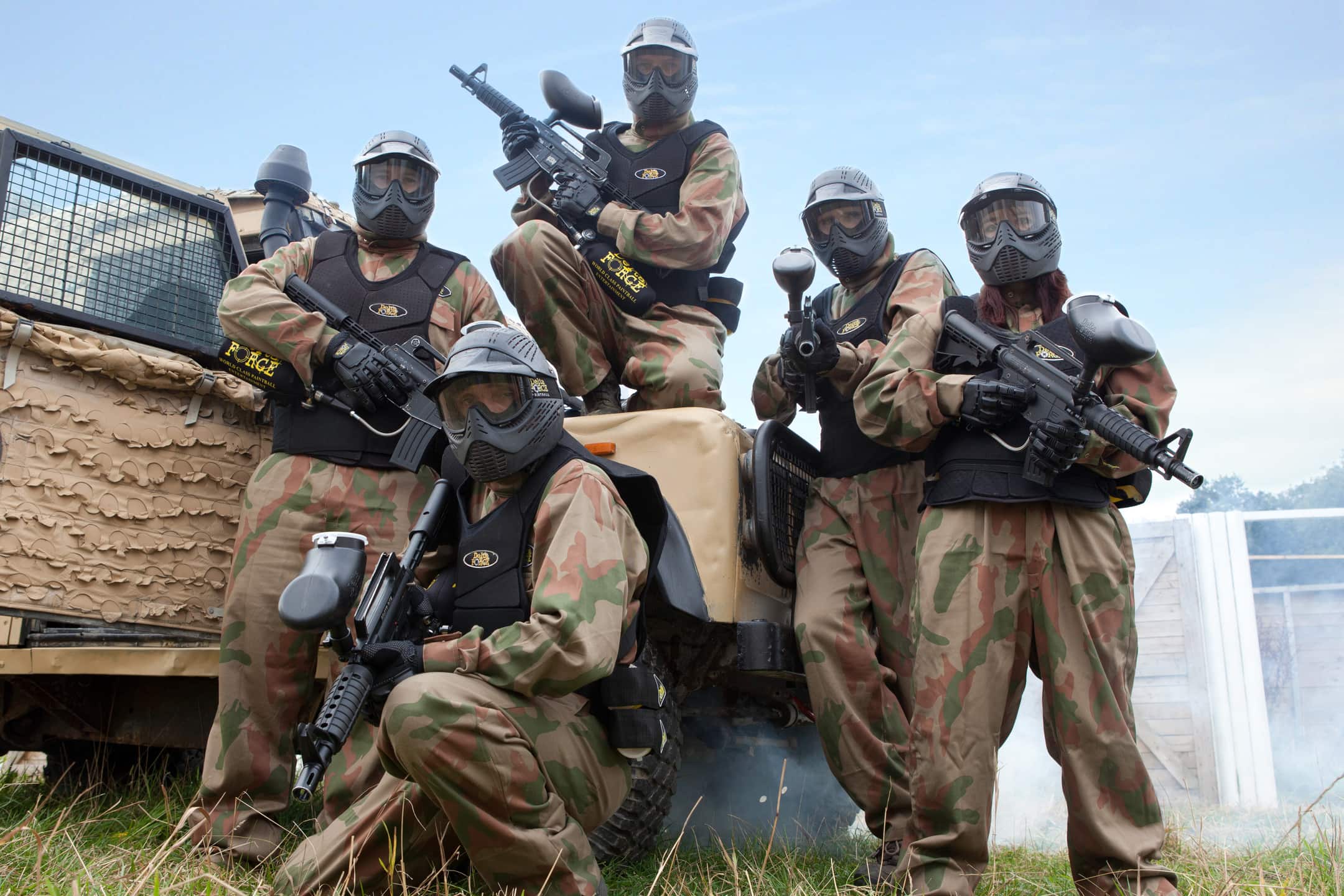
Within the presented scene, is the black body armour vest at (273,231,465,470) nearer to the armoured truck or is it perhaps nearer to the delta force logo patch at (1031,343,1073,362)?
the armoured truck

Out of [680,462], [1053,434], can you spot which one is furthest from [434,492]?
[1053,434]

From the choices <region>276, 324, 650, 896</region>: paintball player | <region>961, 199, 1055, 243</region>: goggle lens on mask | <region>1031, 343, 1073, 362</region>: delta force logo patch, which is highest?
<region>961, 199, 1055, 243</region>: goggle lens on mask

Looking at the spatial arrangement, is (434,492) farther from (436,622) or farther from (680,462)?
(680,462)

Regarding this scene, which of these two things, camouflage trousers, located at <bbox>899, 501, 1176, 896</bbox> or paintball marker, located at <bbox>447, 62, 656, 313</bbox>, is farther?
paintball marker, located at <bbox>447, 62, 656, 313</bbox>

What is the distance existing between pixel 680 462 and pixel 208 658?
1612 mm

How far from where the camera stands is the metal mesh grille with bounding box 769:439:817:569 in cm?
396

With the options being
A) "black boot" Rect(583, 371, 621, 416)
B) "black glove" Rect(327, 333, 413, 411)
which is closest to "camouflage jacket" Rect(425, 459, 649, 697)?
"black glove" Rect(327, 333, 413, 411)

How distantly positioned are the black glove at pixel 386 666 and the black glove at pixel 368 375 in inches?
49.5

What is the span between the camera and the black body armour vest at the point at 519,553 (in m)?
3.06

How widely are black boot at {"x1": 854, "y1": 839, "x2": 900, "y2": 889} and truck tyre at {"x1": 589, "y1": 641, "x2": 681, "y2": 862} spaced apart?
2.00 ft

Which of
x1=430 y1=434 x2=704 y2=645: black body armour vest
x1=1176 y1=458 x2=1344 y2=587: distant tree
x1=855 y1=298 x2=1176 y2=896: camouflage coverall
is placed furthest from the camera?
x1=1176 y1=458 x2=1344 y2=587: distant tree

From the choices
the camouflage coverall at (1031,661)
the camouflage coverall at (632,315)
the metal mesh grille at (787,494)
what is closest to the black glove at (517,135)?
the camouflage coverall at (632,315)

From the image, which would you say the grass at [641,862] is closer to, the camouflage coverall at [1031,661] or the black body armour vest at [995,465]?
the camouflage coverall at [1031,661]

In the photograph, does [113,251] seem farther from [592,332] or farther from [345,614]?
[345,614]
